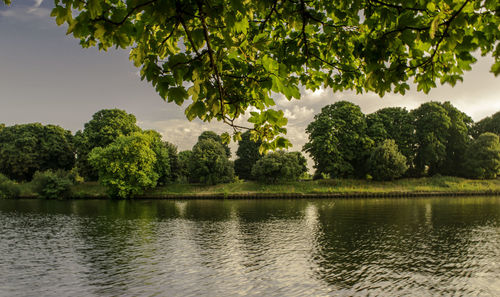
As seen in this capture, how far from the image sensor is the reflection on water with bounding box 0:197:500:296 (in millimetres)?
12555

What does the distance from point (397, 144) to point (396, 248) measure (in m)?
46.4

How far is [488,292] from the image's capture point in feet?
38.9

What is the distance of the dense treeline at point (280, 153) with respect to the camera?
50656 millimetres

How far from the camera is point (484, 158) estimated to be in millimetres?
55906

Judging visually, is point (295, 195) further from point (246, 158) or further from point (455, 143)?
point (455, 143)

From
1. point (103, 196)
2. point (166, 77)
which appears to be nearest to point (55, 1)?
point (166, 77)

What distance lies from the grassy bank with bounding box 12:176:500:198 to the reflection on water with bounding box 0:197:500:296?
21894 mm

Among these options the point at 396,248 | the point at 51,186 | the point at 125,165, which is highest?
the point at 125,165

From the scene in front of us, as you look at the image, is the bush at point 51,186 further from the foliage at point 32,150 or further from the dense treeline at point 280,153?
the foliage at point 32,150

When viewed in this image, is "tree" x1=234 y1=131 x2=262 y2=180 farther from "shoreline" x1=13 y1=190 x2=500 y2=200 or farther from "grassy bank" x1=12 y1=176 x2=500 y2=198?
"shoreline" x1=13 y1=190 x2=500 y2=200

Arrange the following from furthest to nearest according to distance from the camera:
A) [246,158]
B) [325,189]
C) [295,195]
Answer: [246,158], [325,189], [295,195]

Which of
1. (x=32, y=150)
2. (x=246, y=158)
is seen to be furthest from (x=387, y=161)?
(x=32, y=150)

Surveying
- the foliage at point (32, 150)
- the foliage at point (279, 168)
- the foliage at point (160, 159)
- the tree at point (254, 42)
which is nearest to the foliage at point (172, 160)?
the foliage at point (160, 159)

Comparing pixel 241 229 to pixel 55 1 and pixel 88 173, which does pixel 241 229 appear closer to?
pixel 55 1
